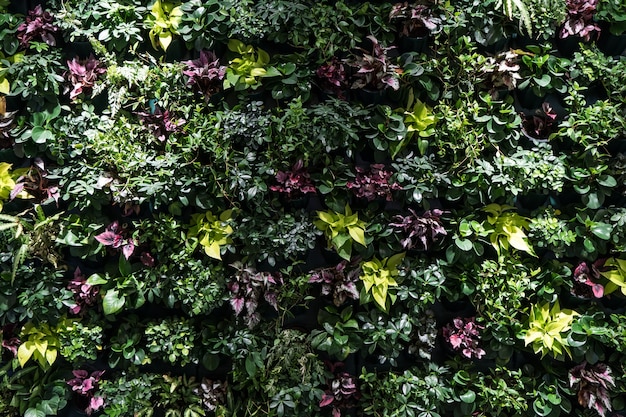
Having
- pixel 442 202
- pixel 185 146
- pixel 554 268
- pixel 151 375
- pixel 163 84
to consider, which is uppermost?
pixel 163 84

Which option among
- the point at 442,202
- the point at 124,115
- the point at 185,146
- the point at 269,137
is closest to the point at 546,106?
the point at 442,202

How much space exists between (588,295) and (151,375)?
181 cm

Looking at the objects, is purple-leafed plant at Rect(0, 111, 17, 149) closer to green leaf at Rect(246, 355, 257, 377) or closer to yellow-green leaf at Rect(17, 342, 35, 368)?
yellow-green leaf at Rect(17, 342, 35, 368)

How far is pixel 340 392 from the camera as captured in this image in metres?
2.37

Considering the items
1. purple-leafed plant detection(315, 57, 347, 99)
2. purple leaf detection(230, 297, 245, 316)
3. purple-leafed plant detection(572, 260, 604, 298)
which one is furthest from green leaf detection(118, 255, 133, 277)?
purple-leafed plant detection(572, 260, 604, 298)

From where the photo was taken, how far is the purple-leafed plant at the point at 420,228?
227 cm

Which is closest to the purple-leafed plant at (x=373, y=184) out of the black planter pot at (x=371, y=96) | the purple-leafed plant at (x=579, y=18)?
the black planter pot at (x=371, y=96)

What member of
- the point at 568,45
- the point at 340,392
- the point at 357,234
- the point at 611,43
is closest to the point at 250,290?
the point at 357,234

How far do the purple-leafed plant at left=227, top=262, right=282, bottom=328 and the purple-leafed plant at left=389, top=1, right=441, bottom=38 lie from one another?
1.10m

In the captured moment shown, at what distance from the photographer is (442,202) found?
2361 millimetres

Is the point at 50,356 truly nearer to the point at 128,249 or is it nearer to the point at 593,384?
the point at 128,249

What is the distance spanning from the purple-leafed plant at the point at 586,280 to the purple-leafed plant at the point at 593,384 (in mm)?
291

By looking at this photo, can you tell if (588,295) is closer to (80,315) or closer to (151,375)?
(151,375)

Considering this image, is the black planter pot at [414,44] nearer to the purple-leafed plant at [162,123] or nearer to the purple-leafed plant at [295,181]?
the purple-leafed plant at [295,181]
